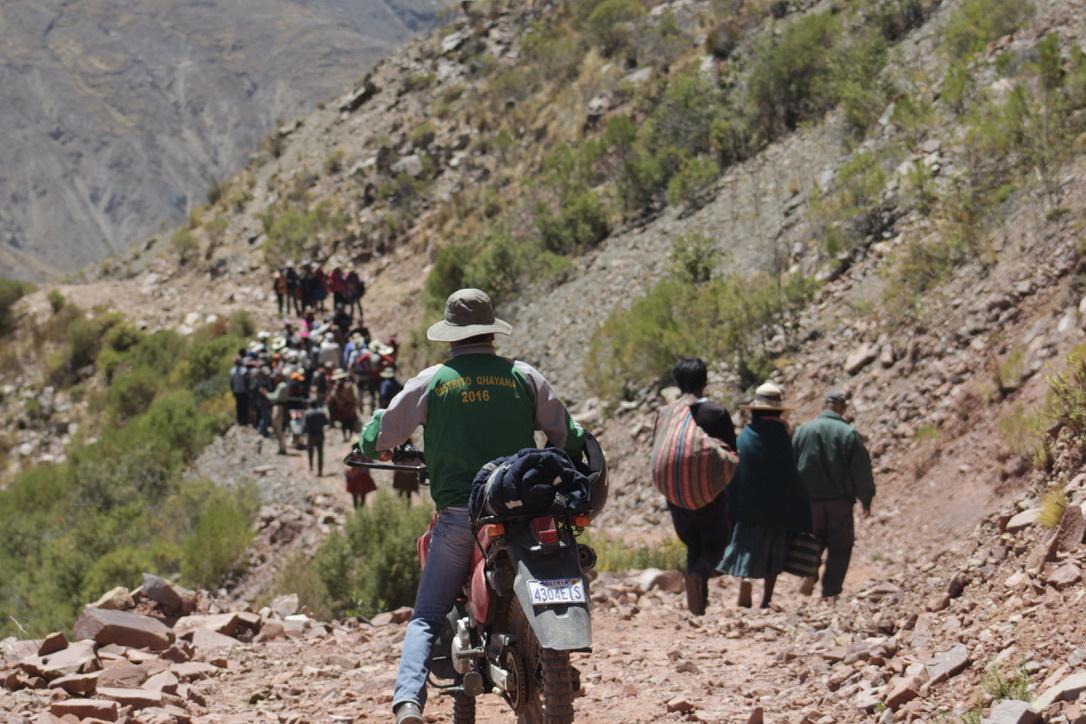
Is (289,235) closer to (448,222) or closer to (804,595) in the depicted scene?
(448,222)

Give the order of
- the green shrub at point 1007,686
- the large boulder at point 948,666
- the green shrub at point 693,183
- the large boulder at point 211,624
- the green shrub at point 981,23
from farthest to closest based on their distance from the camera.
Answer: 1. the green shrub at point 693,183
2. the green shrub at point 981,23
3. the large boulder at point 211,624
4. the large boulder at point 948,666
5. the green shrub at point 1007,686

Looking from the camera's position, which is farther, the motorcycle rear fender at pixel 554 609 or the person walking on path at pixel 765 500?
the person walking on path at pixel 765 500

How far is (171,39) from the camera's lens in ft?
640

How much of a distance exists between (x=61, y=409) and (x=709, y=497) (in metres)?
32.7

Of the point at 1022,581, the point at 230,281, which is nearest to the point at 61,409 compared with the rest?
the point at 230,281

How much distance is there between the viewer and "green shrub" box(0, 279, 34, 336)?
42.1 m

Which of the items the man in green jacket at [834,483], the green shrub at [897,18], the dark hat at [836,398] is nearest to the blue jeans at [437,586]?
the man in green jacket at [834,483]

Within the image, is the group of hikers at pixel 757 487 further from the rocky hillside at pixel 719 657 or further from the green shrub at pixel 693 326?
the green shrub at pixel 693 326

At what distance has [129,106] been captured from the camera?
586 ft

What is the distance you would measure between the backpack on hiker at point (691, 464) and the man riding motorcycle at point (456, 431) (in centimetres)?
291

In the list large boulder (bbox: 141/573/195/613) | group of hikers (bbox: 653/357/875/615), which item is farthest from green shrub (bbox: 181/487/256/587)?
group of hikers (bbox: 653/357/875/615)

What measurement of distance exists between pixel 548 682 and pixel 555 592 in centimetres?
32

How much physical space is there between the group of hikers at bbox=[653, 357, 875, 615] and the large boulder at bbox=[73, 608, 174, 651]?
3272 mm

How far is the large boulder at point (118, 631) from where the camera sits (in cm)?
755
